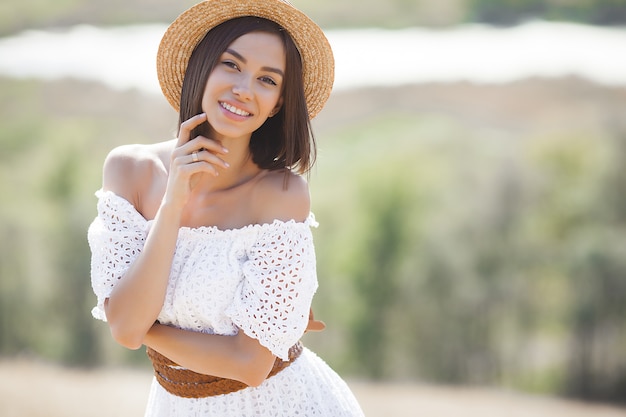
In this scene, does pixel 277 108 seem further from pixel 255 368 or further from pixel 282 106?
pixel 255 368

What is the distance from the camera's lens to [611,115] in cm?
754

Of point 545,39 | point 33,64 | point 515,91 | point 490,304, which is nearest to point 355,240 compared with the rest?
point 490,304

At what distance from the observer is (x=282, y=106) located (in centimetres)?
182

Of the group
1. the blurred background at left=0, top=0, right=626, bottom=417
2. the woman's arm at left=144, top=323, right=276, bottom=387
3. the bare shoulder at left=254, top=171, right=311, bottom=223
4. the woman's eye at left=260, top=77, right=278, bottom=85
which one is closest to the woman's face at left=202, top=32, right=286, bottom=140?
the woman's eye at left=260, top=77, right=278, bottom=85

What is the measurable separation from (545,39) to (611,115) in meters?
1.02

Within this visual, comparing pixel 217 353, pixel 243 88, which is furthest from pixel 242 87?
pixel 217 353

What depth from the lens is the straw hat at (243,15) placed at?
170 cm

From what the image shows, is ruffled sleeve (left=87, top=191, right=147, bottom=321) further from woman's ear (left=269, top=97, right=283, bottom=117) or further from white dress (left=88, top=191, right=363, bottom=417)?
woman's ear (left=269, top=97, right=283, bottom=117)

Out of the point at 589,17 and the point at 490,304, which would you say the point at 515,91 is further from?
the point at 490,304

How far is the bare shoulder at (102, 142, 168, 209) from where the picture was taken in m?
1.71

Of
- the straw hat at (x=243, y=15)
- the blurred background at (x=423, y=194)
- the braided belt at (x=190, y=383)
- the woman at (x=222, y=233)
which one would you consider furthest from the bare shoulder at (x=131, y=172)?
the blurred background at (x=423, y=194)

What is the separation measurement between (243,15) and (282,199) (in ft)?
1.43

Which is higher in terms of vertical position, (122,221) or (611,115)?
(611,115)

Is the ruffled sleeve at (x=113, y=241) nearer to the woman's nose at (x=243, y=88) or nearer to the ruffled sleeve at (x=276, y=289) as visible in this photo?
the ruffled sleeve at (x=276, y=289)
